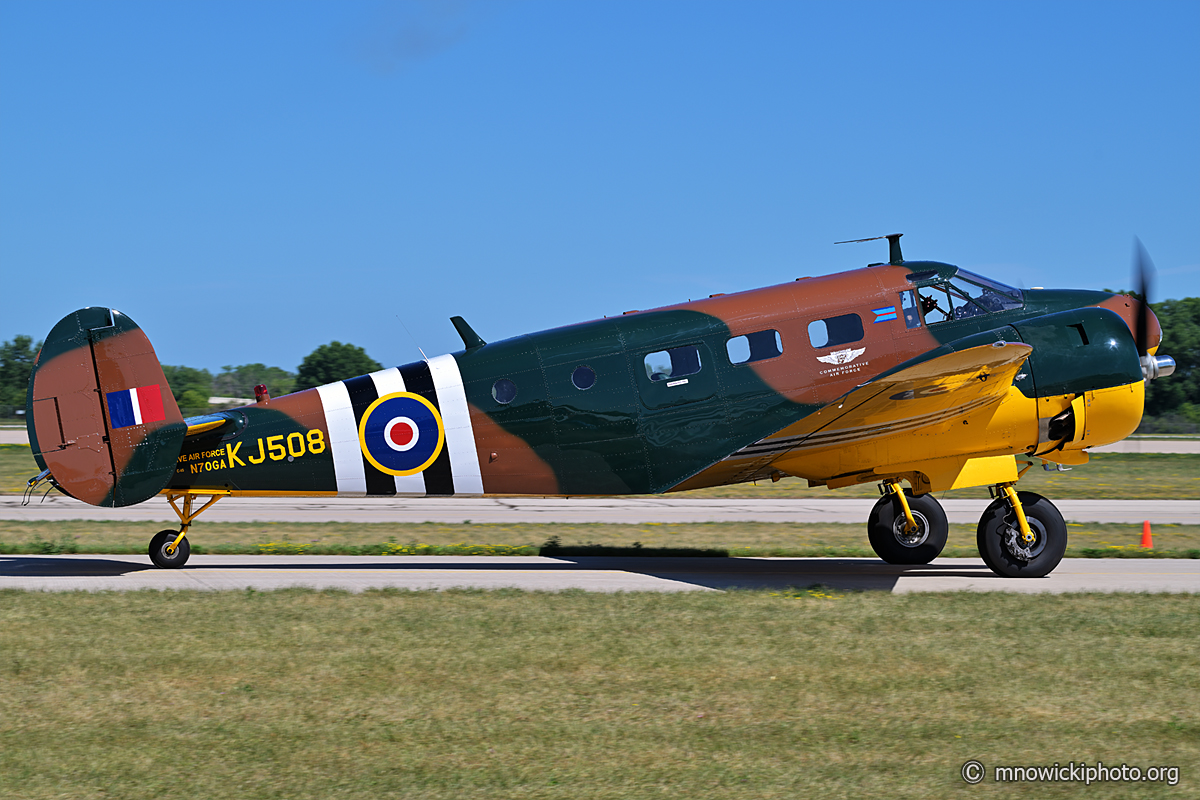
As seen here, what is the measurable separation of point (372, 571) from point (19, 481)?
22.8 m

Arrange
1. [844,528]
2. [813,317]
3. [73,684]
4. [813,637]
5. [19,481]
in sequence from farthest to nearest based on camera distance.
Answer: [19,481]
[844,528]
[813,317]
[813,637]
[73,684]

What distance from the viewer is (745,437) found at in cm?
1401

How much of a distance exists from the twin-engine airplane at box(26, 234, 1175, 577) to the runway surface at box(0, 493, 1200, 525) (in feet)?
25.8

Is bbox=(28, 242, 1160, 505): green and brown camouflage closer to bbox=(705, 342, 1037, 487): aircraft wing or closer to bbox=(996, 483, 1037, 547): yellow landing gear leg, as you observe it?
bbox=(705, 342, 1037, 487): aircraft wing

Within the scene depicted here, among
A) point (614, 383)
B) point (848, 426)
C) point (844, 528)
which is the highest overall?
point (614, 383)

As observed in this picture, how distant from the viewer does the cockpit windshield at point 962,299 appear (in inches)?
556

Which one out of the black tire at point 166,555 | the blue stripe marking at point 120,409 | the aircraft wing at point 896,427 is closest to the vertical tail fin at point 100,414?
the blue stripe marking at point 120,409

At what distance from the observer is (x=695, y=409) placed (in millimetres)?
13961

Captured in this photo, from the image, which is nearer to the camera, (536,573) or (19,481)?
(536,573)

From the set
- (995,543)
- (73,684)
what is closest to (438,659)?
(73,684)

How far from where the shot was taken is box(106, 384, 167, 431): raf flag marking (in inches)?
530

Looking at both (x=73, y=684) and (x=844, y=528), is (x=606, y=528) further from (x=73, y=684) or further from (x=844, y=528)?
(x=73, y=684)

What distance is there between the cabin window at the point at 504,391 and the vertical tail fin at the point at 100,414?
431cm

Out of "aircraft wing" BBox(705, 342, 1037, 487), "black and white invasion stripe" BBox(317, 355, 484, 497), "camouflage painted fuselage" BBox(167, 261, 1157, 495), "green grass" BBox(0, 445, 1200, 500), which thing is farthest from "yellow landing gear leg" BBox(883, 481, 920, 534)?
"green grass" BBox(0, 445, 1200, 500)
